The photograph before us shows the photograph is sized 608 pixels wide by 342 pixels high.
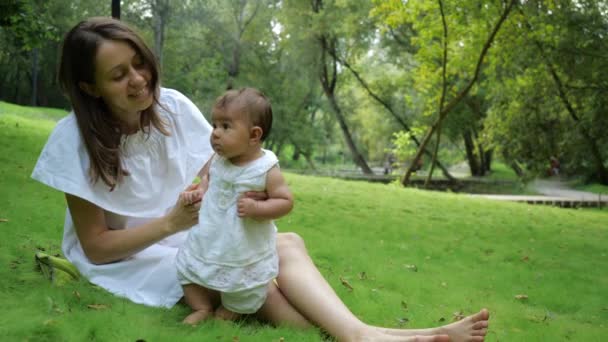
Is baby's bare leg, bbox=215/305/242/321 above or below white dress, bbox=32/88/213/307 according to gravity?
below

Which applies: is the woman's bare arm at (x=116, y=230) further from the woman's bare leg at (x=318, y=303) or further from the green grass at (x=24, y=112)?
the green grass at (x=24, y=112)

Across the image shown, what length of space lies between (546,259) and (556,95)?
1479 centimetres

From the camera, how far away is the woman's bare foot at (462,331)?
7.74 feet

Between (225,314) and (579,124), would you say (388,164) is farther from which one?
(225,314)

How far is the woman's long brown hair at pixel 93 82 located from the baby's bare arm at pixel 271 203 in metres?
0.69

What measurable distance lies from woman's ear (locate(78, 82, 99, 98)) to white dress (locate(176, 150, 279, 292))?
69cm

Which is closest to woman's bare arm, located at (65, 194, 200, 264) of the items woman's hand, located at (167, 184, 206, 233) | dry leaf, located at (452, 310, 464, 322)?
woman's hand, located at (167, 184, 206, 233)

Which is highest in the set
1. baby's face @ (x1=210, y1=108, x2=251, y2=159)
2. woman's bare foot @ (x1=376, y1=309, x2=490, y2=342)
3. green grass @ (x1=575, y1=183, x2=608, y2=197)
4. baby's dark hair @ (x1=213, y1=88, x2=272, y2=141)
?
baby's dark hair @ (x1=213, y1=88, x2=272, y2=141)

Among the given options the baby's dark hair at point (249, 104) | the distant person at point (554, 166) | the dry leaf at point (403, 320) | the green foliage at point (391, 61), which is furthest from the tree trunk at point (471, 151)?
the baby's dark hair at point (249, 104)

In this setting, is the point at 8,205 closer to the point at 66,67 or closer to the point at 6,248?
the point at 6,248

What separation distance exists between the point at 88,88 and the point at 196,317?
119 cm

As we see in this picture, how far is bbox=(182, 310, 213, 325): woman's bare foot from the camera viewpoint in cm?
251

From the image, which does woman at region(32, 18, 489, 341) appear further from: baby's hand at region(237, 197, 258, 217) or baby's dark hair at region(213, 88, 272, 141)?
baby's dark hair at region(213, 88, 272, 141)

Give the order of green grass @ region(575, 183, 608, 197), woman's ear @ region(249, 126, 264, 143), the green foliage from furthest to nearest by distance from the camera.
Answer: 1. green grass @ region(575, 183, 608, 197)
2. the green foliage
3. woman's ear @ region(249, 126, 264, 143)
